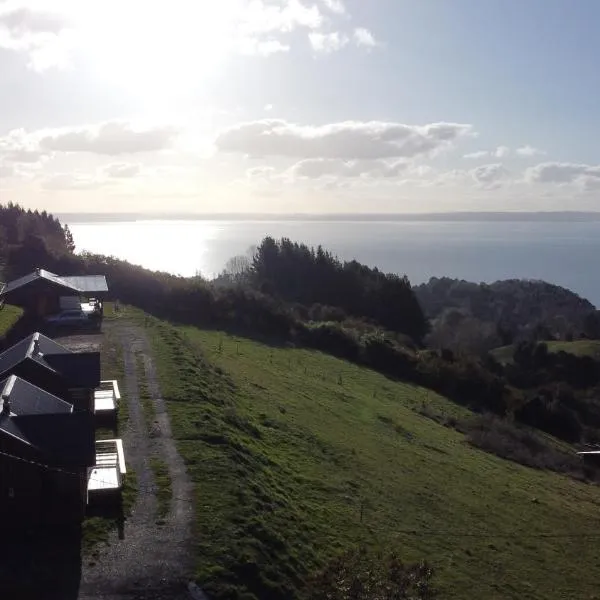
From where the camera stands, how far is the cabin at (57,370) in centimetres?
2028

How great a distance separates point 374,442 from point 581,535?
29.0 feet

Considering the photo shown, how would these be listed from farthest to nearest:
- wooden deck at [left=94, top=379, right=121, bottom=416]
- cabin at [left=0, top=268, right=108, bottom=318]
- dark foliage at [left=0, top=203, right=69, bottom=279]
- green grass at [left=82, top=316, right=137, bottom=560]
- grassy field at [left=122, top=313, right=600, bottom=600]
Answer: dark foliage at [left=0, top=203, right=69, bottom=279], cabin at [left=0, top=268, right=108, bottom=318], wooden deck at [left=94, top=379, right=121, bottom=416], grassy field at [left=122, top=313, right=600, bottom=600], green grass at [left=82, top=316, right=137, bottom=560]

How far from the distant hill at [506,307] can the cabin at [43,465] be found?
9536 cm

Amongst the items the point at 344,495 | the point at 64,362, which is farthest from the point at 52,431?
the point at 344,495

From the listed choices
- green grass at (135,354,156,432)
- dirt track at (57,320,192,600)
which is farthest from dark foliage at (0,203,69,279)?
dirt track at (57,320,192,600)

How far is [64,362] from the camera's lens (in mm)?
21797

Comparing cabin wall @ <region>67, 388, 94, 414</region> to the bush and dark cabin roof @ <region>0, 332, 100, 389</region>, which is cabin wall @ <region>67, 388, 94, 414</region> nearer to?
dark cabin roof @ <region>0, 332, 100, 389</region>

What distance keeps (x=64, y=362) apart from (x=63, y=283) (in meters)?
20.3

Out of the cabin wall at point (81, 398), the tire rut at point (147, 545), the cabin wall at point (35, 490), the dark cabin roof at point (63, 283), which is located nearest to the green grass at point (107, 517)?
the tire rut at point (147, 545)

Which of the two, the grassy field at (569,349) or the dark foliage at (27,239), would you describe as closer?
the dark foliage at (27,239)

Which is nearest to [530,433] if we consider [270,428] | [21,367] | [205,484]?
[270,428]

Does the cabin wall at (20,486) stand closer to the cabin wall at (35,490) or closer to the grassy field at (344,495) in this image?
the cabin wall at (35,490)

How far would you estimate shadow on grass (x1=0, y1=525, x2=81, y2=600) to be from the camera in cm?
1316

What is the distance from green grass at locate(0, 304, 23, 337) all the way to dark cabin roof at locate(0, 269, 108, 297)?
1110 millimetres
